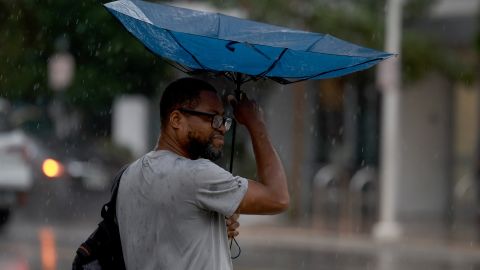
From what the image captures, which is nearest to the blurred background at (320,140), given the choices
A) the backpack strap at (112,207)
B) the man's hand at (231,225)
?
the man's hand at (231,225)

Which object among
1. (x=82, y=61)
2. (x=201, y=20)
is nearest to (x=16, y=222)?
(x=82, y=61)

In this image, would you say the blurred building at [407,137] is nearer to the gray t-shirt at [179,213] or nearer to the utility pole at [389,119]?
the utility pole at [389,119]

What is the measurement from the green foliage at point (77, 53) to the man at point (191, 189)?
11.4ft

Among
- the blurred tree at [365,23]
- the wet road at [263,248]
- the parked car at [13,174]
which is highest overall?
the blurred tree at [365,23]

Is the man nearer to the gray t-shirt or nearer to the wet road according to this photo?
the gray t-shirt

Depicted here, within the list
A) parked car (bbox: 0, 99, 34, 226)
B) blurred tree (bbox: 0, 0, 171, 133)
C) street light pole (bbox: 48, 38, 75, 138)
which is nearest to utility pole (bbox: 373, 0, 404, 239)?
blurred tree (bbox: 0, 0, 171, 133)

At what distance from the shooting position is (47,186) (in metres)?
20.2

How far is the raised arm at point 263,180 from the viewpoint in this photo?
161 inches

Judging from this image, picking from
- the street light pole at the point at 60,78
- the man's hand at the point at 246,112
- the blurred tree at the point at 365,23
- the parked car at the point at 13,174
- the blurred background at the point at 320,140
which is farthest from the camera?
the street light pole at the point at 60,78

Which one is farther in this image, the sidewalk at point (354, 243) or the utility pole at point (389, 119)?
the utility pole at point (389, 119)

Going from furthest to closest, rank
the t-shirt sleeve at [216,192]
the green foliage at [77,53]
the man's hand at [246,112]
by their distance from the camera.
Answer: the green foliage at [77,53]
the man's hand at [246,112]
the t-shirt sleeve at [216,192]

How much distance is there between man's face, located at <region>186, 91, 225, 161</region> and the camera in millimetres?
4191

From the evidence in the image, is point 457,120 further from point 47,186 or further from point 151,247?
point 151,247

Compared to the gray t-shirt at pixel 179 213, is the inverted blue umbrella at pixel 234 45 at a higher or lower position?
higher
